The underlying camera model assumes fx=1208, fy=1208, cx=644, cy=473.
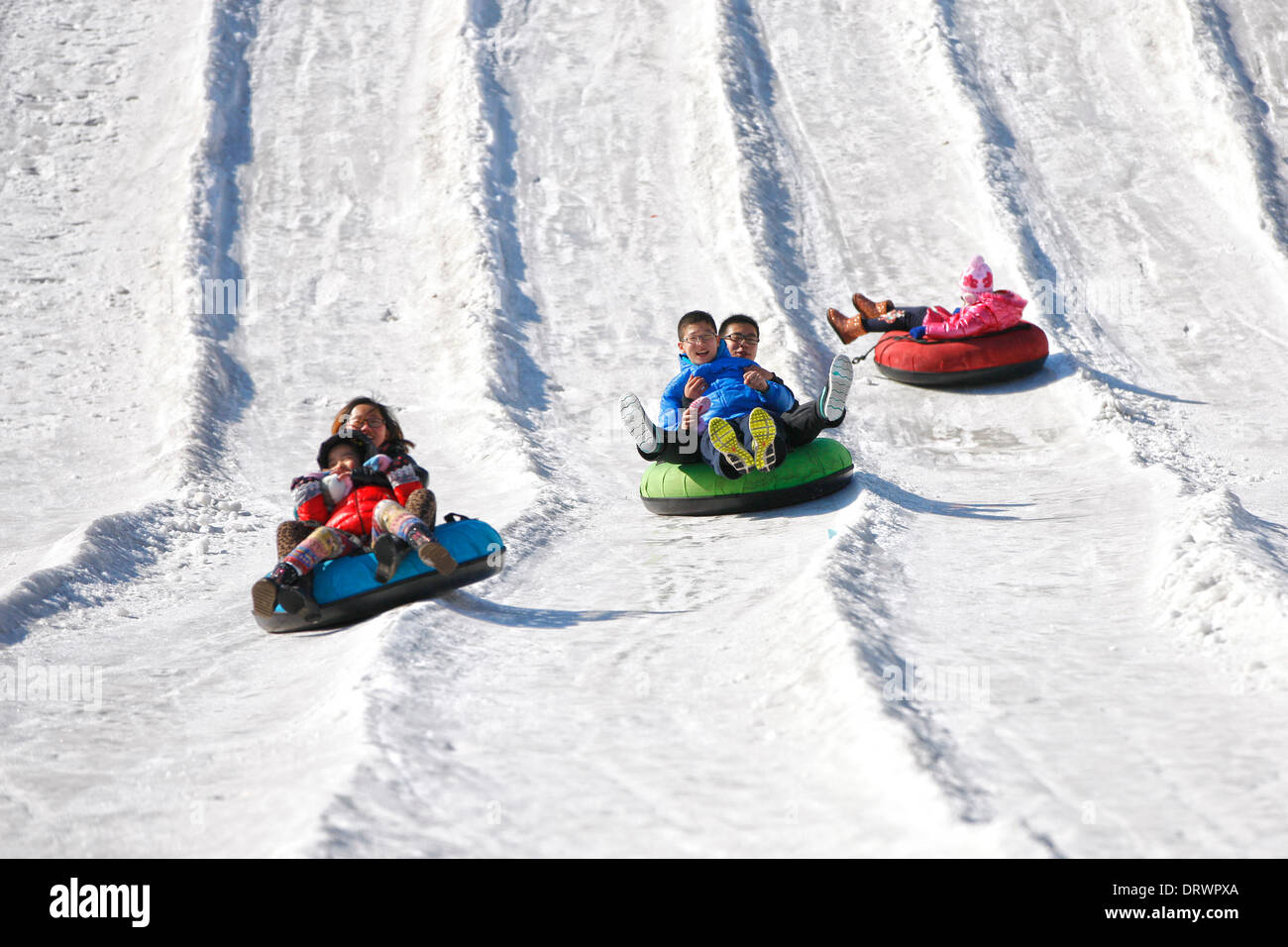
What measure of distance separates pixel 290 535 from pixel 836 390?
3.23 meters

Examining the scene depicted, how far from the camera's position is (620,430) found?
1010 centimetres

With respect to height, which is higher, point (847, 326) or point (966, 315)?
point (966, 315)


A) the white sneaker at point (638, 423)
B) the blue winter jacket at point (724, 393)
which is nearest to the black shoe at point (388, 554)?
the white sneaker at point (638, 423)

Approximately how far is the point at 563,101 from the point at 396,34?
3.15 metres

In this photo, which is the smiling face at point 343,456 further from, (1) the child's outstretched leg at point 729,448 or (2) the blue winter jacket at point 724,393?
(2) the blue winter jacket at point 724,393

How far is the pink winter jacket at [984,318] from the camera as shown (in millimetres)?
10570

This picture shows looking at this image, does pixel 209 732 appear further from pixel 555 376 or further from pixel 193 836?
pixel 555 376

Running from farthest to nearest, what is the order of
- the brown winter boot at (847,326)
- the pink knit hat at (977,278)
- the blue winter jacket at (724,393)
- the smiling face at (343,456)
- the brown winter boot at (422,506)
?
the brown winter boot at (847,326), the pink knit hat at (977,278), the blue winter jacket at (724,393), the smiling face at (343,456), the brown winter boot at (422,506)

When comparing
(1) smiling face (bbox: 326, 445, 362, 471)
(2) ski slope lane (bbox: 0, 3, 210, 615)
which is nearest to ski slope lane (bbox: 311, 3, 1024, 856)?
(1) smiling face (bbox: 326, 445, 362, 471)

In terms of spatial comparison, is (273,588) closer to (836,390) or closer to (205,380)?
(836,390)

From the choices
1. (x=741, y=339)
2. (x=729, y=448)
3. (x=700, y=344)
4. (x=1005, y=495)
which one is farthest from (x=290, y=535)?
(x=1005, y=495)

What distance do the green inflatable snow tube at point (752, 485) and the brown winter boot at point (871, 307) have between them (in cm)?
387

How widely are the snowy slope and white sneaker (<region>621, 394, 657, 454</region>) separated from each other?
1.78ft

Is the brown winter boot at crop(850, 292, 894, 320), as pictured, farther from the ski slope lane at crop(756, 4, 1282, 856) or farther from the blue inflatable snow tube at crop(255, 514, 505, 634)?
the blue inflatable snow tube at crop(255, 514, 505, 634)
